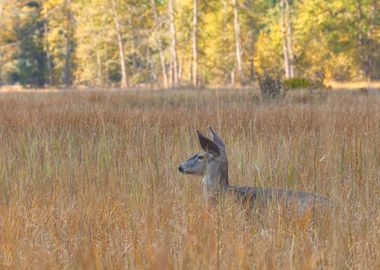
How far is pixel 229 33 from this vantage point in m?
47.9

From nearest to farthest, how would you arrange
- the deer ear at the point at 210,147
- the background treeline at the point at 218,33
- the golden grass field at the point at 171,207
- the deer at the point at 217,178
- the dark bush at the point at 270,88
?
the golden grass field at the point at 171,207
the deer at the point at 217,178
the deer ear at the point at 210,147
the dark bush at the point at 270,88
the background treeline at the point at 218,33

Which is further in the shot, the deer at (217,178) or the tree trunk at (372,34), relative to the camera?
the tree trunk at (372,34)

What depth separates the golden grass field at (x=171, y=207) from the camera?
2.83 metres

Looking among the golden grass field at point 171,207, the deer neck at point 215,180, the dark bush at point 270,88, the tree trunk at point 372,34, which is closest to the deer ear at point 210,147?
the deer neck at point 215,180

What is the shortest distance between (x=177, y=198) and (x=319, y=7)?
123 ft

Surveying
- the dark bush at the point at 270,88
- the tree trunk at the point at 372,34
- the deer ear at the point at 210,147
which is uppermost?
the tree trunk at the point at 372,34

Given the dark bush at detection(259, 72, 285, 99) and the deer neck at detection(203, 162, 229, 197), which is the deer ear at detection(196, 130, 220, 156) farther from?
the dark bush at detection(259, 72, 285, 99)

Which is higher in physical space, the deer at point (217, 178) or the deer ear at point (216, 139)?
the deer ear at point (216, 139)

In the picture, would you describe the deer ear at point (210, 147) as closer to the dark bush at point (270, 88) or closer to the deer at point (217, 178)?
the deer at point (217, 178)

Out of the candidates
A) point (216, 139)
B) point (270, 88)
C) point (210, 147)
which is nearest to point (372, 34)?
point (270, 88)

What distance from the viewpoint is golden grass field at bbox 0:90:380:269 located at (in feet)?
9.27

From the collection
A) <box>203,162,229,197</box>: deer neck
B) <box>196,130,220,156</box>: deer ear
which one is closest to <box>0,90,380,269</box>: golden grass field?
<box>203,162,229,197</box>: deer neck

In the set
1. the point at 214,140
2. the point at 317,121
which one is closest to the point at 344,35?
the point at 317,121

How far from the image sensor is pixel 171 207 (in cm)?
392
